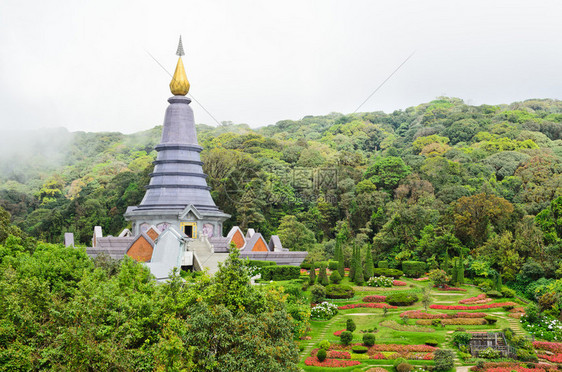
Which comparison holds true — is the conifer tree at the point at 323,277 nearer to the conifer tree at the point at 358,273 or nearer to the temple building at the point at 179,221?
the conifer tree at the point at 358,273

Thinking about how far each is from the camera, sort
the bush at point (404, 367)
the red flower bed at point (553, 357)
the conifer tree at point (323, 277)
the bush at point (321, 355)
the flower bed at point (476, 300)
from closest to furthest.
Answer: the bush at point (404, 367) → the red flower bed at point (553, 357) → the bush at point (321, 355) → the flower bed at point (476, 300) → the conifer tree at point (323, 277)

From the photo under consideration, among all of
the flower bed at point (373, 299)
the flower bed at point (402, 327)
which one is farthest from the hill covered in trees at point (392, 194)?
the flower bed at point (402, 327)

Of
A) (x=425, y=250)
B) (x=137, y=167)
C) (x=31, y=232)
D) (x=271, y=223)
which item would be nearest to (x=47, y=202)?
(x=137, y=167)

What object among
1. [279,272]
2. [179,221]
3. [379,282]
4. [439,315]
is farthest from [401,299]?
[179,221]

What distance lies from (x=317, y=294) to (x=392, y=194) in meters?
27.7

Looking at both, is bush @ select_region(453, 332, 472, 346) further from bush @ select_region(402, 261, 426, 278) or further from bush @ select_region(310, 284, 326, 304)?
bush @ select_region(402, 261, 426, 278)

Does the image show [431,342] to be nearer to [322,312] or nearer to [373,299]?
[322,312]

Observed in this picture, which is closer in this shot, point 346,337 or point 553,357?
point 553,357

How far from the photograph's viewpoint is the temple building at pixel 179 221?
37.5 m

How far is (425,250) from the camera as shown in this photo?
44.5m

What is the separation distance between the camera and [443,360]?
23453 millimetres

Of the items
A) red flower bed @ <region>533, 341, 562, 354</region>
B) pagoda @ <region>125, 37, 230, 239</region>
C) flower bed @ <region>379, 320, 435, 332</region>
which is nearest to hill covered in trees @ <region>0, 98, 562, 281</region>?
pagoda @ <region>125, 37, 230, 239</region>

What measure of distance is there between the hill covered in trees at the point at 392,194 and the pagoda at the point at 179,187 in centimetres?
896

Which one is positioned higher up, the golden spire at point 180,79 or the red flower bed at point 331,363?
the golden spire at point 180,79
